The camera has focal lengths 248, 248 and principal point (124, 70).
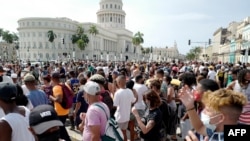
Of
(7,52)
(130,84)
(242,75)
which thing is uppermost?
(7,52)

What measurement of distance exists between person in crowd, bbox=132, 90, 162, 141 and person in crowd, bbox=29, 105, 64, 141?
1807mm

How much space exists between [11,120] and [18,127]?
0.35 feet

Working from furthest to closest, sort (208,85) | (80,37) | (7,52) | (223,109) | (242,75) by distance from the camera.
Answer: (7,52)
(80,37)
(242,75)
(208,85)
(223,109)

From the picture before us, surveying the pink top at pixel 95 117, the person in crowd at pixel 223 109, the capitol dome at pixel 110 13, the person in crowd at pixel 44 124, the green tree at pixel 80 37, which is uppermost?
the capitol dome at pixel 110 13

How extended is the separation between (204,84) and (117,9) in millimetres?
129878

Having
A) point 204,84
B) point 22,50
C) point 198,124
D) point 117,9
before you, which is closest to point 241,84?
point 204,84

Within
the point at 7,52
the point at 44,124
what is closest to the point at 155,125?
the point at 44,124

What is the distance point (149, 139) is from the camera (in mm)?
4117

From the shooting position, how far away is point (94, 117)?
341cm

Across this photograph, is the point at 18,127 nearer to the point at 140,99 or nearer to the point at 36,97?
the point at 36,97

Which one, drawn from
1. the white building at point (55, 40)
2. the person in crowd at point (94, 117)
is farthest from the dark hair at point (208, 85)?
the white building at point (55, 40)

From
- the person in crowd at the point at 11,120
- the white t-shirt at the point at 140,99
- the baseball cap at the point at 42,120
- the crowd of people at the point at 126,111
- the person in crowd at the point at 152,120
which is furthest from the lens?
the white t-shirt at the point at 140,99

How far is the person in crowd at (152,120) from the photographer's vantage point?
13.0 feet

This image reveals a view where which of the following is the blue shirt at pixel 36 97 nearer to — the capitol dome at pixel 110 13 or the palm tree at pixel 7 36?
the palm tree at pixel 7 36
